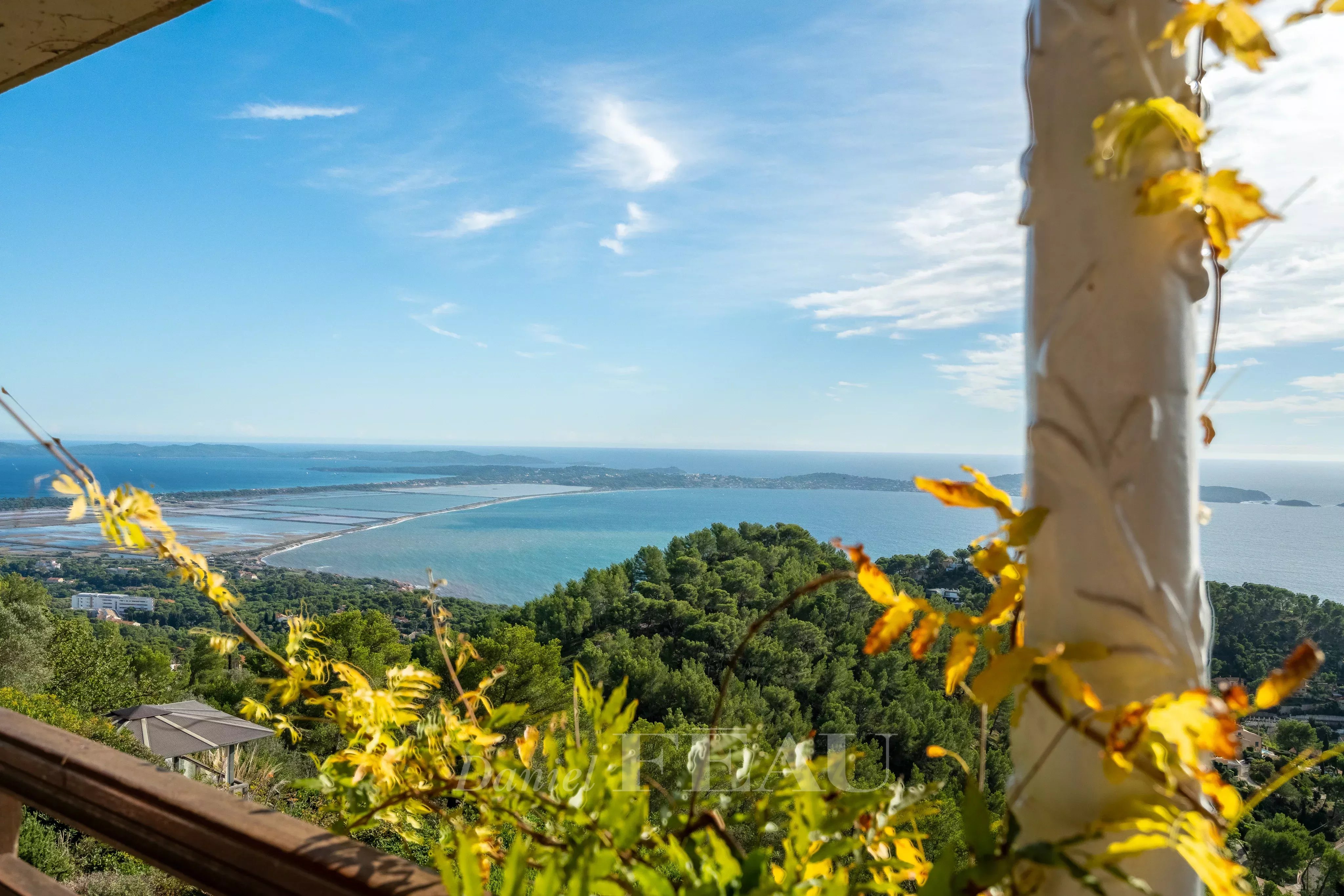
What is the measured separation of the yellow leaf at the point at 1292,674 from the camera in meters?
0.30

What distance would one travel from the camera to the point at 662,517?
24.3 metres

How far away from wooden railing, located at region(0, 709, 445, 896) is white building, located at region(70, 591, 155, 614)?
18.2 metres

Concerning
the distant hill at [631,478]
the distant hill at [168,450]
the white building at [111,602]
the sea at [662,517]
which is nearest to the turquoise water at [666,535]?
the sea at [662,517]

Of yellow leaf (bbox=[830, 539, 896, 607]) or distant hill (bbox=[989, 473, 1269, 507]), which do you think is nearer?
yellow leaf (bbox=[830, 539, 896, 607])

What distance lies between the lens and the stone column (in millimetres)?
363

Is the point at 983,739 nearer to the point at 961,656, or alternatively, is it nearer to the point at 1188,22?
the point at 961,656

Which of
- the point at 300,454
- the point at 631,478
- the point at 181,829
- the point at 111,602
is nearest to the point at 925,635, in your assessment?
the point at 181,829

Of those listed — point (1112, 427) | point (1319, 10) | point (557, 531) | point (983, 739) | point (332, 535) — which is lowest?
point (557, 531)

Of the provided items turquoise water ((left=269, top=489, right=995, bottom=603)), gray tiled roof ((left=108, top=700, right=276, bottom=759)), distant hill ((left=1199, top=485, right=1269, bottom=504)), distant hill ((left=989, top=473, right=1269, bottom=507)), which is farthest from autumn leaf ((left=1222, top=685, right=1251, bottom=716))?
gray tiled roof ((left=108, top=700, right=276, bottom=759))

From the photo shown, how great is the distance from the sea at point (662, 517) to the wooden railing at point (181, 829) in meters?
0.33

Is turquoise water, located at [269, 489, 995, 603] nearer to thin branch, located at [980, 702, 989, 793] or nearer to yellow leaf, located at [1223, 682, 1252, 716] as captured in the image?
thin branch, located at [980, 702, 989, 793]

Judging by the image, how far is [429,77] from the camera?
12320 mm

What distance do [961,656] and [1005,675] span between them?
0.21ft

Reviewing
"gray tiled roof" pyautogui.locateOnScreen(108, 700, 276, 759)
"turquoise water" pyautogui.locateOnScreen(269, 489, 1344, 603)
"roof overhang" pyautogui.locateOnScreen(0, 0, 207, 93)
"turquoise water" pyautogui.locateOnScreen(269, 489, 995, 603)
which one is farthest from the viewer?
"turquoise water" pyautogui.locateOnScreen(269, 489, 995, 603)
